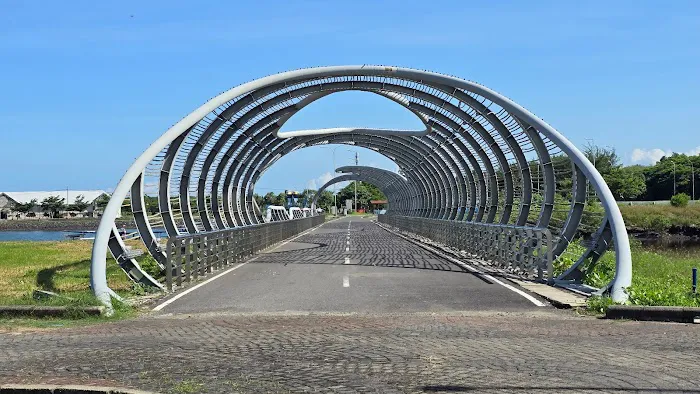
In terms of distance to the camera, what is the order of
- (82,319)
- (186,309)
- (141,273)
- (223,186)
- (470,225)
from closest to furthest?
(82,319) < (186,309) < (141,273) < (470,225) < (223,186)

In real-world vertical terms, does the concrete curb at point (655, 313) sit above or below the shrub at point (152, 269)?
below

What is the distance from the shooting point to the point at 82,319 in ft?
36.4

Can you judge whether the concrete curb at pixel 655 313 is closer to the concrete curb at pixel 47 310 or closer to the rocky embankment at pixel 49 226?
the concrete curb at pixel 47 310

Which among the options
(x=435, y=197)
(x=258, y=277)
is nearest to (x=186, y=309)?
(x=258, y=277)

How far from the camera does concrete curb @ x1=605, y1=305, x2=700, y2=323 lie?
1058cm

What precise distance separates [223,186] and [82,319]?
1758cm

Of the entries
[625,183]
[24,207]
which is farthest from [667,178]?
[24,207]

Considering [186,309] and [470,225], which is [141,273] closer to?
[186,309]

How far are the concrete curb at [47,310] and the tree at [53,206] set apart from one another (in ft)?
353

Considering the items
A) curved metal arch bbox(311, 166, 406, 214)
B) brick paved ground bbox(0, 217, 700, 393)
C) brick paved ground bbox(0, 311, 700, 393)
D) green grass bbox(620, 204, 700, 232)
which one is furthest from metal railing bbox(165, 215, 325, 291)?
green grass bbox(620, 204, 700, 232)

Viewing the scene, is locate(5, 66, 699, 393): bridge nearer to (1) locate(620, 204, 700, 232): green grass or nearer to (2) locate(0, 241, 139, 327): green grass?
(2) locate(0, 241, 139, 327): green grass

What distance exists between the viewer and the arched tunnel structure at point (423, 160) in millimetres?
14305

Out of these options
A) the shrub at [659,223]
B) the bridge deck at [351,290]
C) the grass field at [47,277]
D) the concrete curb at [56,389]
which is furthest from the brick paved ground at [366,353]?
the shrub at [659,223]

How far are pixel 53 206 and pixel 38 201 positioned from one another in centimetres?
1252
